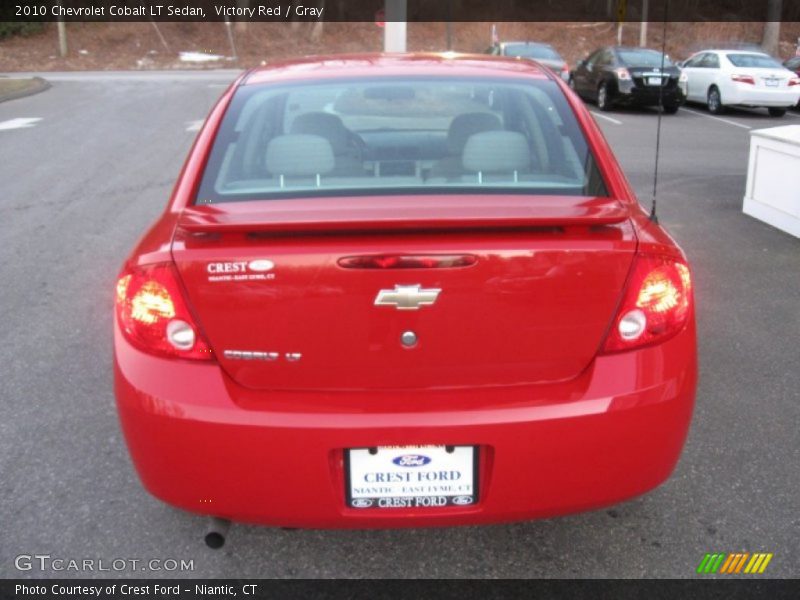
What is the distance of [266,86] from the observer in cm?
332

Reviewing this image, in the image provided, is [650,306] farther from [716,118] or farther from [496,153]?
[716,118]

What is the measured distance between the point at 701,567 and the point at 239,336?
171 centimetres

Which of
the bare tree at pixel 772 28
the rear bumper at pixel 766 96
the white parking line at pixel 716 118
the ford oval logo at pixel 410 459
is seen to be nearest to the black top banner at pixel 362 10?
the bare tree at pixel 772 28

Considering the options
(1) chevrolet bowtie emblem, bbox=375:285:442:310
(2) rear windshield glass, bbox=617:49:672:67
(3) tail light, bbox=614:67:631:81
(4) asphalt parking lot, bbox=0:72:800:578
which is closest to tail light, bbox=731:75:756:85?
(2) rear windshield glass, bbox=617:49:672:67

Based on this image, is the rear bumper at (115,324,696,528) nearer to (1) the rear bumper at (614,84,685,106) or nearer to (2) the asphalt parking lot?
(2) the asphalt parking lot

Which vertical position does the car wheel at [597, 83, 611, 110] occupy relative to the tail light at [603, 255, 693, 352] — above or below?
below

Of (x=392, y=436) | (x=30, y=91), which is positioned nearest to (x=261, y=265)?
(x=392, y=436)

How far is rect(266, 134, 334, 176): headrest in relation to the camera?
2.88 m

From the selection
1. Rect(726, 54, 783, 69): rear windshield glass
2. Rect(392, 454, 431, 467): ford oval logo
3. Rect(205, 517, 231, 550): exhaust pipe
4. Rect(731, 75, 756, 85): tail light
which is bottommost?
Rect(205, 517, 231, 550): exhaust pipe

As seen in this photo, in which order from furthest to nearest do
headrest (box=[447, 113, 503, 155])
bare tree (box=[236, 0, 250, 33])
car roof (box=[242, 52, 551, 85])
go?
bare tree (box=[236, 0, 250, 33])
car roof (box=[242, 52, 551, 85])
headrest (box=[447, 113, 503, 155])

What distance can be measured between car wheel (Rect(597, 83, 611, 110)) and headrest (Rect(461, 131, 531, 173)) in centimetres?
1632

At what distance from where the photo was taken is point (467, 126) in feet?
10.4

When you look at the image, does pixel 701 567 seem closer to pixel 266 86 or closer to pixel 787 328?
pixel 266 86

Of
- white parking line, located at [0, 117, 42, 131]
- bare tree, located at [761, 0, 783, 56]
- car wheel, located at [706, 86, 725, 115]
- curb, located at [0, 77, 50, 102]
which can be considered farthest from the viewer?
bare tree, located at [761, 0, 783, 56]
